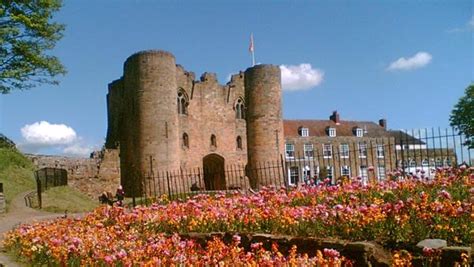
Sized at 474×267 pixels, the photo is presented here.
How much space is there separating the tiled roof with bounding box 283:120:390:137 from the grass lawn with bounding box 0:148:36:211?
32.4 metres

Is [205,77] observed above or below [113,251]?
above

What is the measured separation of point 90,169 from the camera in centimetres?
3278

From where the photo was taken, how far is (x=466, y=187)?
9.62 m

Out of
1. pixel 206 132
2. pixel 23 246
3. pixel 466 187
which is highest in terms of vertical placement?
pixel 206 132

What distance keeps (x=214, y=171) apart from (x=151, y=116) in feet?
26.7

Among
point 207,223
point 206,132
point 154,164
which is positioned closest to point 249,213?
point 207,223

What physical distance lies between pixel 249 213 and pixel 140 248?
264 cm

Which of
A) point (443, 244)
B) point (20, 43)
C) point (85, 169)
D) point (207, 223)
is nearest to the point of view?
point (443, 244)

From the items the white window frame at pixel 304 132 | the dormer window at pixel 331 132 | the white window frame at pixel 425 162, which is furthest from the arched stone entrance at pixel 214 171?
the dormer window at pixel 331 132

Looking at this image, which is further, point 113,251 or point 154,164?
point 154,164

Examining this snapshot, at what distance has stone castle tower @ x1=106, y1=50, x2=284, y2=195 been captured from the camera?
33.8m

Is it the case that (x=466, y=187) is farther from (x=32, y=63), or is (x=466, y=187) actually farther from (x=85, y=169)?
(x=85, y=169)

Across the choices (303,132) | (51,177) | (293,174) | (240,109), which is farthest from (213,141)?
(303,132)

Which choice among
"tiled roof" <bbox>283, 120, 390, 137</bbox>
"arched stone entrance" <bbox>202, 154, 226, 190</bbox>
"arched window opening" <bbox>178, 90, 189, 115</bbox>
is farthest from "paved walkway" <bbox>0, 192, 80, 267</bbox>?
"tiled roof" <bbox>283, 120, 390, 137</bbox>
